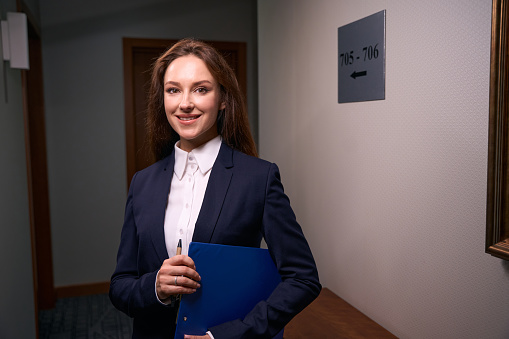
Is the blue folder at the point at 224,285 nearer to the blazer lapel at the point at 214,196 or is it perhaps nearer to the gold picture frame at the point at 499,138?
the blazer lapel at the point at 214,196

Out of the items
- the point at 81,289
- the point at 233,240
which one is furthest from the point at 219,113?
the point at 81,289

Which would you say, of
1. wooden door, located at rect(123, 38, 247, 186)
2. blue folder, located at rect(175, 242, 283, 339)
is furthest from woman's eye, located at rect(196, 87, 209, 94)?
wooden door, located at rect(123, 38, 247, 186)

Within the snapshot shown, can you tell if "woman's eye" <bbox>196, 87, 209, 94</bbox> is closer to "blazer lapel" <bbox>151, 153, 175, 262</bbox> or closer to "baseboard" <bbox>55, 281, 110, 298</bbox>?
"blazer lapel" <bbox>151, 153, 175, 262</bbox>

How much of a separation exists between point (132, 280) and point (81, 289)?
10.4 ft

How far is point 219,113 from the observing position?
1266 mm

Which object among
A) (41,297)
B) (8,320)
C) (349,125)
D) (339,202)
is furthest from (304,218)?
(41,297)

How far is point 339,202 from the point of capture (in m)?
2.10

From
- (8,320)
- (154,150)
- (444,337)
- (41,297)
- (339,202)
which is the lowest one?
(41,297)

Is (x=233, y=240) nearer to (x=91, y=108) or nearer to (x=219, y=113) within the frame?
(x=219, y=113)

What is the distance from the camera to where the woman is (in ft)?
3.61

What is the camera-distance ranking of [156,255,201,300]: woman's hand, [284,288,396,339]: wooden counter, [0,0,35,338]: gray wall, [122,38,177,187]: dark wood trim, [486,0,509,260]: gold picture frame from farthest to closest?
[122,38,177,187]: dark wood trim < [0,0,35,338]: gray wall < [284,288,396,339]: wooden counter < [486,0,509,260]: gold picture frame < [156,255,201,300]: woman's hand

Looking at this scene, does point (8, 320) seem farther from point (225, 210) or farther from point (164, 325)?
point (225, 210)

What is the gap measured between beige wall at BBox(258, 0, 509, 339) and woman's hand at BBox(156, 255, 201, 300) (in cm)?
82

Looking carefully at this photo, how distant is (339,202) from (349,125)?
0.36m
